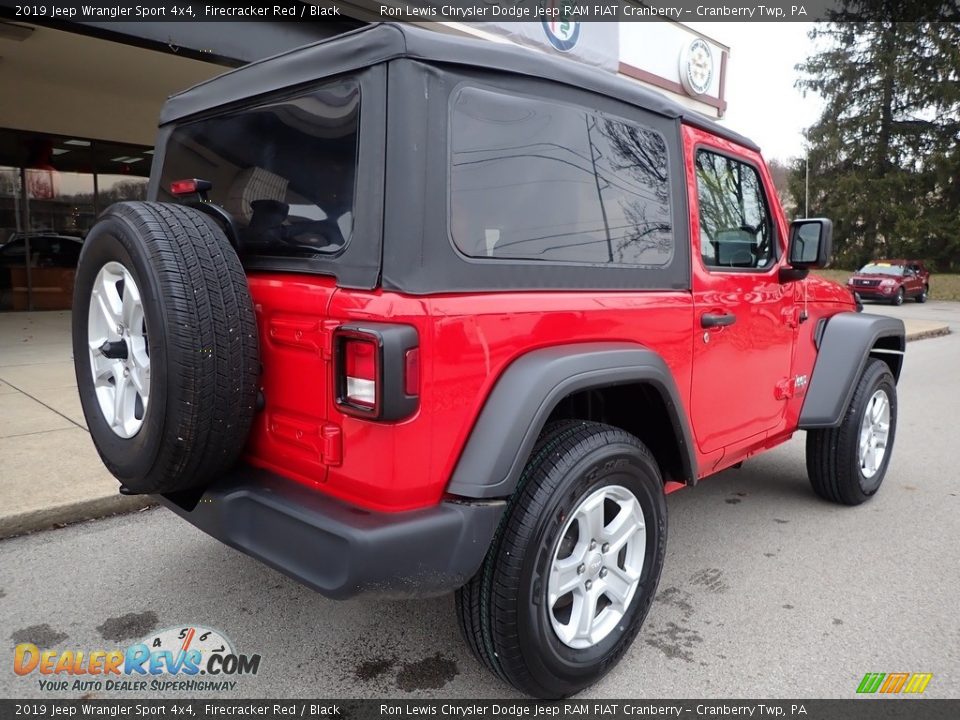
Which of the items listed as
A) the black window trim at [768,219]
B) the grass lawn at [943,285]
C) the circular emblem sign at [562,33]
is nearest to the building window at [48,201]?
A: the circular emblem sign at [562,33]

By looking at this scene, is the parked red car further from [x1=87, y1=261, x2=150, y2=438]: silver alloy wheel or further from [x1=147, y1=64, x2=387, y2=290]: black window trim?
[x1=87, y1=261, x2=150, y2=438]: silver alloy wheel

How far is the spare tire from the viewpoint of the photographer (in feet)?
6.57

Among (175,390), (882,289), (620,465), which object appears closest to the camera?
(175,390)

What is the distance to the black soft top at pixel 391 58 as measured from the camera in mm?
1988

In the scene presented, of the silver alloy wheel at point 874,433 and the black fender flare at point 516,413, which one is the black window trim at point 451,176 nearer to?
the black fender flare at point 516,413

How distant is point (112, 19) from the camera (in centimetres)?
644

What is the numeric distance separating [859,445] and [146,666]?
367 centimetres

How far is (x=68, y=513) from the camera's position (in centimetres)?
366

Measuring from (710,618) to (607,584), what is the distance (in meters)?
0.70

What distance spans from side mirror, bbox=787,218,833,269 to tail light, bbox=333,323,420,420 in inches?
90.0

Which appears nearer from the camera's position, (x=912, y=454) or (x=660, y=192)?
(x=660, y=192)

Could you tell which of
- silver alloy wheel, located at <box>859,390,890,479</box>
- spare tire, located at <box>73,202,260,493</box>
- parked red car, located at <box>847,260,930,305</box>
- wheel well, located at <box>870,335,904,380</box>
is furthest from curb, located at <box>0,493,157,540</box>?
parked red car, located at <box>847,260,930,305</box>

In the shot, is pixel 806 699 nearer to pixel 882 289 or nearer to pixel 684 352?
pixel 684 352

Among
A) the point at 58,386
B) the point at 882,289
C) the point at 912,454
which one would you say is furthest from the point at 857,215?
the point at 58,386
